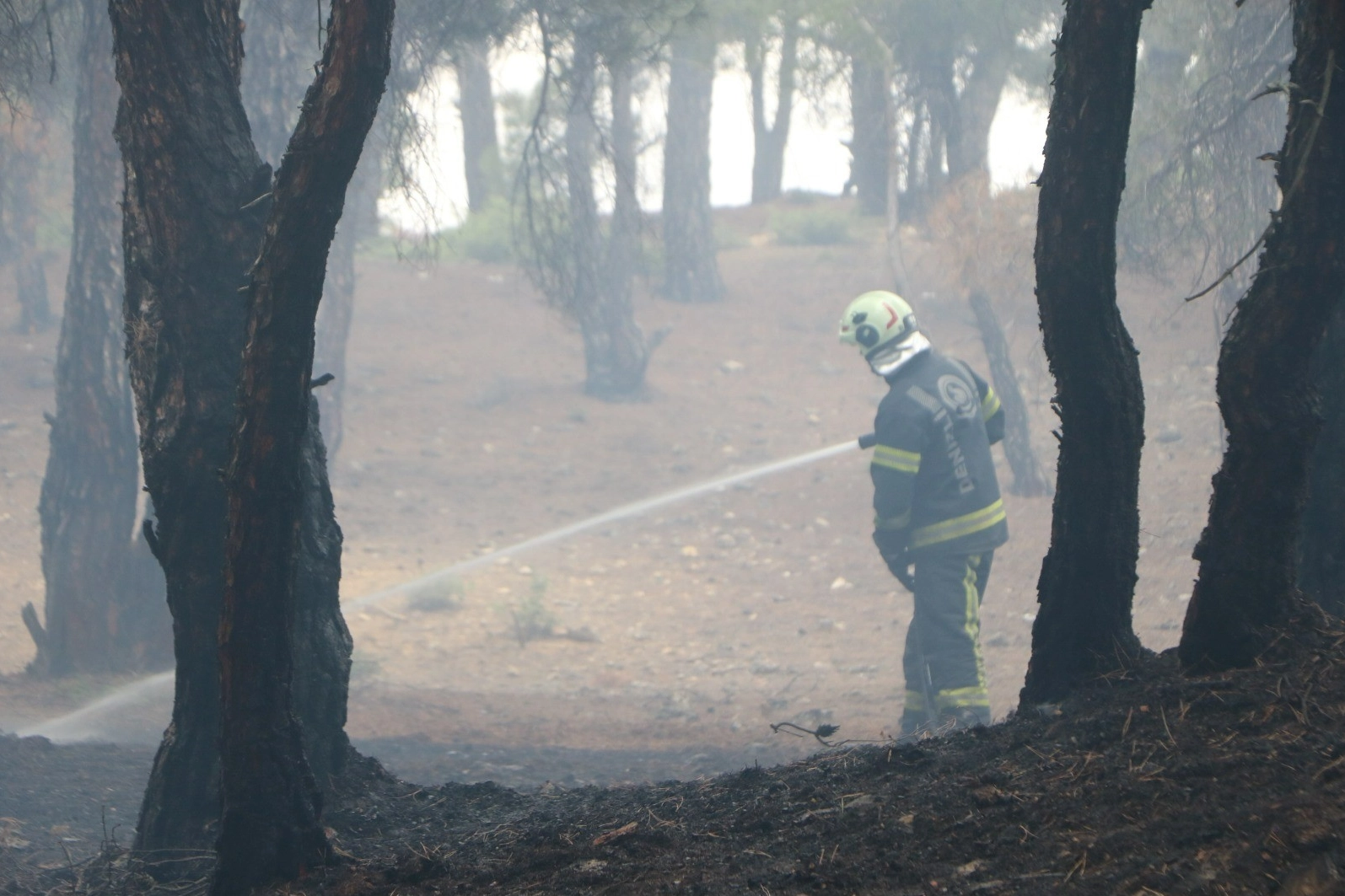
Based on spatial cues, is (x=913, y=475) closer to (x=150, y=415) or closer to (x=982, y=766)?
(x=982, y=766)

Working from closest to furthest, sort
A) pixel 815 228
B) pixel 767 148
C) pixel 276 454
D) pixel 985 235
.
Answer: pixel 276 454, pixel 985 235, pixel 815 228, pixel 767 148

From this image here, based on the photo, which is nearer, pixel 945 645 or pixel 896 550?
pixel 945 645

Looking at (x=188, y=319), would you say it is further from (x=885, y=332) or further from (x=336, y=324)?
(x=336, y=324)

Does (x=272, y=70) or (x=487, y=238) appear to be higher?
(x=487, y=238)

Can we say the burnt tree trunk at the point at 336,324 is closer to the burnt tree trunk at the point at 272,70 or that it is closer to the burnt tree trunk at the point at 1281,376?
the burnt tree trunk at the point at 272,70

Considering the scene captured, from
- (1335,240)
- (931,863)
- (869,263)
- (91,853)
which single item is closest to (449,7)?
(91,853)

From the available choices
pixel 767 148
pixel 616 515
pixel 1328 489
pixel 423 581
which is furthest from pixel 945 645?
pixel 767 148

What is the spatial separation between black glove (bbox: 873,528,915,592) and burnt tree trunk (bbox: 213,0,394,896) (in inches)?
166

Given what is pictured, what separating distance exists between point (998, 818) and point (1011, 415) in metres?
11.1

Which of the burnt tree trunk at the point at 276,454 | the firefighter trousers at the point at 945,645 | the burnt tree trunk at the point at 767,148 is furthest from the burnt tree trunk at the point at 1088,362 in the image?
the burnt tree trunk at the point at 767,148

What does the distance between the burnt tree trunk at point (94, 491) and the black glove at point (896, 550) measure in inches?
199

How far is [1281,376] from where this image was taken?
2.76 meters

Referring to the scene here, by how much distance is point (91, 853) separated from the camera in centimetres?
454

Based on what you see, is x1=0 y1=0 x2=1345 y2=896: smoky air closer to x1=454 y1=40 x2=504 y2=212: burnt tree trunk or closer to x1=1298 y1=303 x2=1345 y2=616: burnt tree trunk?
x1=1298 y1=303 x2=1345 y2=616: burnt tree trunk
